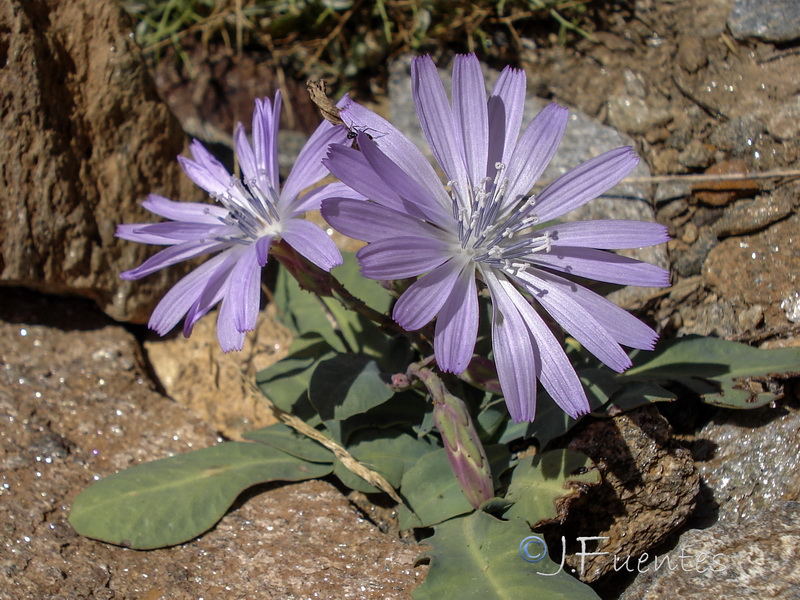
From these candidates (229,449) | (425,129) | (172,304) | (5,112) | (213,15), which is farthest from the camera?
(213,15)

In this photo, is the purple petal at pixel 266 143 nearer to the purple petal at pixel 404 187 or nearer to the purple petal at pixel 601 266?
the purple petal at pixel 404 187

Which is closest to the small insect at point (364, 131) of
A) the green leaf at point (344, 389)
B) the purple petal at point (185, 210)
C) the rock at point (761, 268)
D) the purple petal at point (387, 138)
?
the purple petal at point (387, 138)

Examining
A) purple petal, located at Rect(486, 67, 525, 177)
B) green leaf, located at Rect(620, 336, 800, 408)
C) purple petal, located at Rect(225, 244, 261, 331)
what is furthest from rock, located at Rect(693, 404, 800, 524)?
purple petal, located at Rect(225, 244, 261, 331)

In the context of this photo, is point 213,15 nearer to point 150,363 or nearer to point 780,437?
point 150,363

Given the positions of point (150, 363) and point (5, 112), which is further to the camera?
point (150, 363)

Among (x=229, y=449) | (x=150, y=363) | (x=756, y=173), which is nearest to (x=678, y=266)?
(x=756, y=173)

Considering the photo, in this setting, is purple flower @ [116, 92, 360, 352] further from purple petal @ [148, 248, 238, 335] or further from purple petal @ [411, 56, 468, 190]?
purple petal @ [411, 56, 468, 190]
